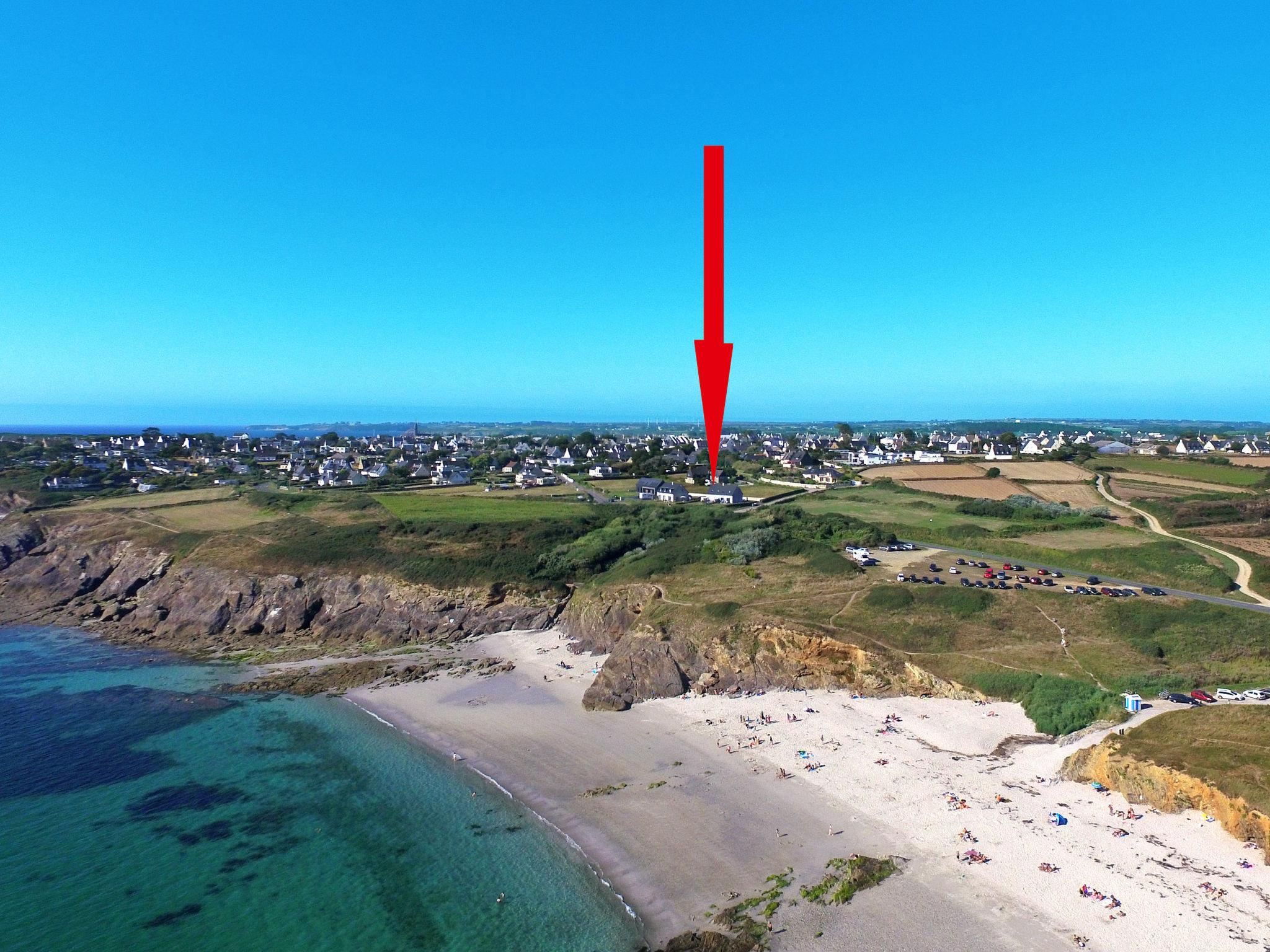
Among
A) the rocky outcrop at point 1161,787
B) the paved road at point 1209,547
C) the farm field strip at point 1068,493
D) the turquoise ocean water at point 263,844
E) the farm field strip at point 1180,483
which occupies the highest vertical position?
the farm field strip at point 1180,483

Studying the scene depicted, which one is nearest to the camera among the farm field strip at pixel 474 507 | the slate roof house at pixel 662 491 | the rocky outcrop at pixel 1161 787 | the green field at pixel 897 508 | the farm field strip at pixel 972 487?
the rocky outcrop at pixel 1161 787

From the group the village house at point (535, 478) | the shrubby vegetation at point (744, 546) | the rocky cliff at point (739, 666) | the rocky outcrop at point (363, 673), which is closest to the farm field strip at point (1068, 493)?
the shrubby vegetation at point (744, 546)

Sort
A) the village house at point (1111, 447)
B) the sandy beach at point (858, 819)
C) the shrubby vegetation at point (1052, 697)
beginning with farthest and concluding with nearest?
the village house at point (1111, 447) → the shrubby vegetation at point (1052, 697) → the sandy beach at point (858, 819)

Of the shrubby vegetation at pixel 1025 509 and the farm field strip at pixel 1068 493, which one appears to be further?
the farm field strip at pixel 1068 493

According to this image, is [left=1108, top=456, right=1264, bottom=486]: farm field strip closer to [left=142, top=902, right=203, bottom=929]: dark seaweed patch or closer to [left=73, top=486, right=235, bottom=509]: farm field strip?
[left=142, top=902, right=203, bottom=929]: dark seaweed patch

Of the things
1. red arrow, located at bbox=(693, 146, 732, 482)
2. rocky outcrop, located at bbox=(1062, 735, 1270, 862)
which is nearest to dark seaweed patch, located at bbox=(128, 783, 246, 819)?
red arrow, located at bbox=(693, 146, 732, 482)

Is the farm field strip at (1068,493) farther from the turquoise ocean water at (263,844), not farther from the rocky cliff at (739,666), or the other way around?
the turquoise ocean water at (263,844)

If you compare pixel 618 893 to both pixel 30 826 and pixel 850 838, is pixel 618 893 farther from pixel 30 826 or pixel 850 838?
pixel 30 826
